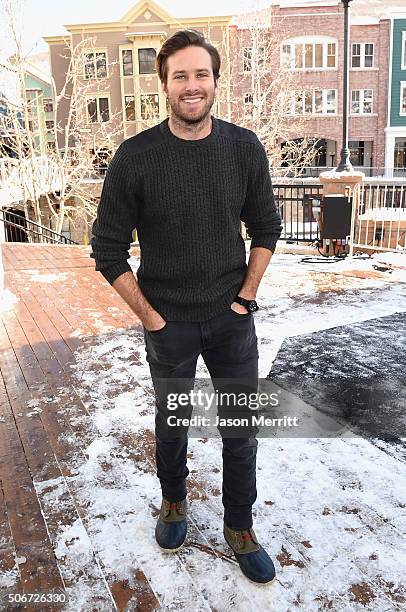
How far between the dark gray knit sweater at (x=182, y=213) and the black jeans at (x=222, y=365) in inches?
2.5

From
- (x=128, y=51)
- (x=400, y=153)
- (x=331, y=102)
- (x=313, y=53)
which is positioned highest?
(x=128, y=51)

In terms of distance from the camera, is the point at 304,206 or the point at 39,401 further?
the point at 304,206

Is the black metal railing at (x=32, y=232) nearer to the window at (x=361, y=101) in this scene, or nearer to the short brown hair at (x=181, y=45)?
the short brown hair at (x=181, y=45)

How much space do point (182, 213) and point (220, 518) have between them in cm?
136

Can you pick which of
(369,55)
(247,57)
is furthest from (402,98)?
(247,57)

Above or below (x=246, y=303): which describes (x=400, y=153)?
below

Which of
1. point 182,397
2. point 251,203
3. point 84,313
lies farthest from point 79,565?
point 84,313

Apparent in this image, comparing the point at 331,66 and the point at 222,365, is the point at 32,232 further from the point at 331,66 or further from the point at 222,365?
the point at 331,66

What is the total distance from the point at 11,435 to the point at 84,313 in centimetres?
263

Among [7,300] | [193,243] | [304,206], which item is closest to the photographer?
[193,243]

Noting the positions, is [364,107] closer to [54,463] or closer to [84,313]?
[84,313]

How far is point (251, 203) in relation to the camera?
2326mm

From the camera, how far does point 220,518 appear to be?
257cm

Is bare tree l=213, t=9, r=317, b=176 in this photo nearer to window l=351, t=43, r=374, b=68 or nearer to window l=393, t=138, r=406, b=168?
Result: window l=351, t=43, r=374, b=68
